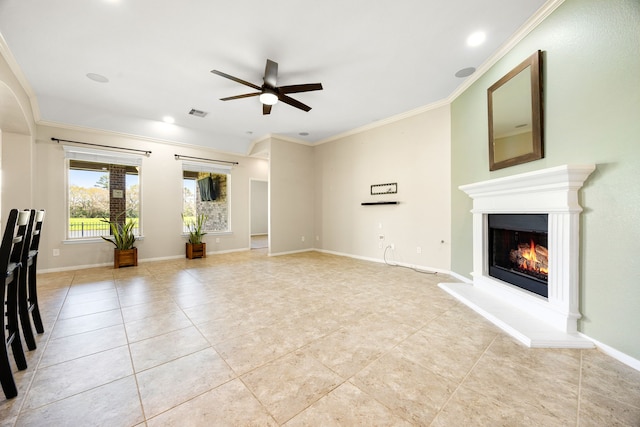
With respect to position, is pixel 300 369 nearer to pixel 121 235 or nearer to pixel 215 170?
pixel 121 235

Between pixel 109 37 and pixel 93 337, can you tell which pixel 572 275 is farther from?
pixel 109 37

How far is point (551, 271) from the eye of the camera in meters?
2.16

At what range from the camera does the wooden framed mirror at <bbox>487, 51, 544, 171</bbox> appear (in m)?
2.33

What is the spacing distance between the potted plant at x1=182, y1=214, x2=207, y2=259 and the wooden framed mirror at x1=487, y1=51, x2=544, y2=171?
5762 mm

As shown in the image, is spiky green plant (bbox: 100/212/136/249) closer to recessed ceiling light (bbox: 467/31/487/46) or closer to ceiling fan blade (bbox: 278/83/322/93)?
ceiling fan blade (bbox: 278/83/322/93)

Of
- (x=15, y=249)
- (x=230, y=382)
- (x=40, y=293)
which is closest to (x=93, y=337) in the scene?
(x=15, y=249)

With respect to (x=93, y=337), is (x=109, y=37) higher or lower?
higher

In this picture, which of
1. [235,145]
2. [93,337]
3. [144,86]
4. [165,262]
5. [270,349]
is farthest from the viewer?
[235,145]

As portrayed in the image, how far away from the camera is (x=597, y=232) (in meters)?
1.90

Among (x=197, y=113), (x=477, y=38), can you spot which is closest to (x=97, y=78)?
(x=197, y=113)

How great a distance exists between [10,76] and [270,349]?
462 cm

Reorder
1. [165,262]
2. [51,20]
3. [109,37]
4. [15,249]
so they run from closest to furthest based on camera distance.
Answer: [15,249], [51,20], [109,37], [165,262]

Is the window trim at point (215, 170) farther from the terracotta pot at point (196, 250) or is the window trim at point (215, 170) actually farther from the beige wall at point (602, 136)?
the beige wall at point (602, 136)

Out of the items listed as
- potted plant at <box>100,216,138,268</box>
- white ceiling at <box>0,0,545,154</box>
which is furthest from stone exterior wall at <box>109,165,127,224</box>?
white ceiling at <box>0,0,545,154</box>
